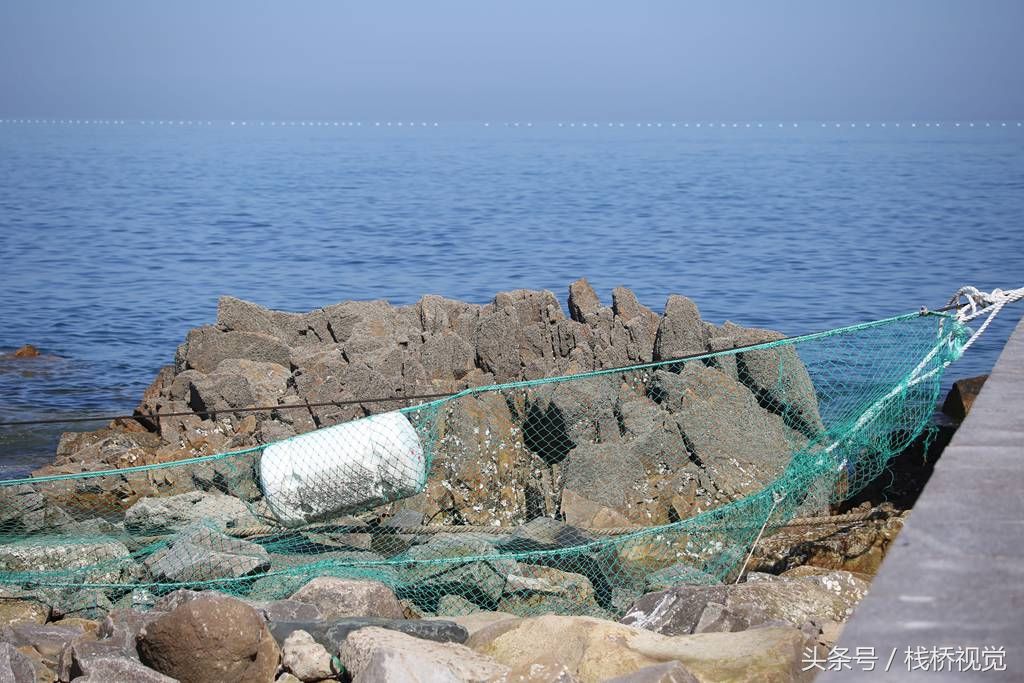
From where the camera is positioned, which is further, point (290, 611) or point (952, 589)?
point (290, 611)

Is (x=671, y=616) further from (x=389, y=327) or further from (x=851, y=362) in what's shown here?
(x=389, y=327)

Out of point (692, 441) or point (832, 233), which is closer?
point (692, 441)

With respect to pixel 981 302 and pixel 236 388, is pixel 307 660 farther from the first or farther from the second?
pixel 236 388

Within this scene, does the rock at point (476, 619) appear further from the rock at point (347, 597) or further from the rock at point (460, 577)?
the rock at point (347, 597)

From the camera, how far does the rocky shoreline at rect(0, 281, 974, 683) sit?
498cm

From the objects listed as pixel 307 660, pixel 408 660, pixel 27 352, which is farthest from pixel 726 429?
pixel 27 352

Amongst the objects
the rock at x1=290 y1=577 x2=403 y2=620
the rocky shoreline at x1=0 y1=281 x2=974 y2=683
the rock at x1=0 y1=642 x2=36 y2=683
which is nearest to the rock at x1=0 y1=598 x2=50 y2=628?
the rocky shoreline at x1=0 y1=281 x2=974 y2=683

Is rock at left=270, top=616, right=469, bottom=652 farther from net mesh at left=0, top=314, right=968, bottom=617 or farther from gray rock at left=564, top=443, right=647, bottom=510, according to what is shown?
gray rock at left=564, top=443, right=647, bottom=510

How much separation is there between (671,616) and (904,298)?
18477 mm

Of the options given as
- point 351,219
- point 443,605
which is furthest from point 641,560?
point 351,219

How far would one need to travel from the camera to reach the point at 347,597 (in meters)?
6.10

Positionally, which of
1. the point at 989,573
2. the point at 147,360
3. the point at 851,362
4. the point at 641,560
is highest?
the point at 989,573

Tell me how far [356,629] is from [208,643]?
0.68 m

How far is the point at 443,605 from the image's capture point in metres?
6.54
